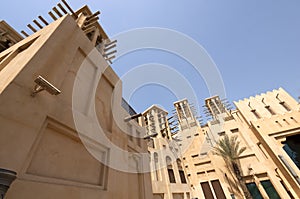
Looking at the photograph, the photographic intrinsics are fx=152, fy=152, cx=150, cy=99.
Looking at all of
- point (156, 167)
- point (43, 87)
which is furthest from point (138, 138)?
point (156, 167)

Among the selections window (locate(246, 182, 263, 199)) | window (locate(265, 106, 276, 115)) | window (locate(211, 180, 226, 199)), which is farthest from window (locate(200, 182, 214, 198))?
window (locate(265, 106, 276, 115))

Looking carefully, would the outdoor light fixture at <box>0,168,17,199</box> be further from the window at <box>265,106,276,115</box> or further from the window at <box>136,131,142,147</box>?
the window at <box>265,106,276,115</box>

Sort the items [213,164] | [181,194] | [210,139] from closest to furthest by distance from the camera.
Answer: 1. [181,194]
2. [213,164]
3. [210,139]

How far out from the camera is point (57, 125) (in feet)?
9.49

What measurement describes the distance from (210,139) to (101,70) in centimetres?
2050

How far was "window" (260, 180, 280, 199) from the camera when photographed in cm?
1472

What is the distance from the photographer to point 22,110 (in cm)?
232

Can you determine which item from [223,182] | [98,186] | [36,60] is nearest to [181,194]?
[223,182]

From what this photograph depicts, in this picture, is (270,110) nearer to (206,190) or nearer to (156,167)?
(206,190)

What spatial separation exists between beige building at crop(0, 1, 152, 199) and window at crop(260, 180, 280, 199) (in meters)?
16.6

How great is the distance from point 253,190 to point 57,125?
2032cm

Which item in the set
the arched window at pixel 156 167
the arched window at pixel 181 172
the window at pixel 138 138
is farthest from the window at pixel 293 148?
the window at pixel 138 138

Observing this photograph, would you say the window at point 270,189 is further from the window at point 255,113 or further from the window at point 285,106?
the window at point 285,106

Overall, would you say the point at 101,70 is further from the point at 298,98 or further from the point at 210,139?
the point at 298,98
